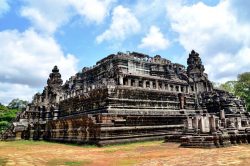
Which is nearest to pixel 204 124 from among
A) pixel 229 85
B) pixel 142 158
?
pixel 142 158

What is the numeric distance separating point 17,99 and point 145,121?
3097 inches

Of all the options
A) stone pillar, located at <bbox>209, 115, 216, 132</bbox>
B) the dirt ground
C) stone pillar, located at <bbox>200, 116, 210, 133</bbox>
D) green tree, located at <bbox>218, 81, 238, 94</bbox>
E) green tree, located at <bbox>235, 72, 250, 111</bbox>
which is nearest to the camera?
the dirt ground

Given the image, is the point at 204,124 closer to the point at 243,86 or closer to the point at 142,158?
the point at 142,158

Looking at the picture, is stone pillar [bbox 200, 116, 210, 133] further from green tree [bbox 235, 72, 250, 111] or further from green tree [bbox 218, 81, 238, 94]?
green tree [bbox 218, 81, 238, 94]

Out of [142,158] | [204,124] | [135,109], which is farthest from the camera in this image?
[135,109]

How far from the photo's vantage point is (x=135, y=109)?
91.2ft

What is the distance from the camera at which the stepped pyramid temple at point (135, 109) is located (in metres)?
21.9

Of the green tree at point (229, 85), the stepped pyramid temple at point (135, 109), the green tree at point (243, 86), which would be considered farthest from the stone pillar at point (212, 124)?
the green tree at point (229, 85)

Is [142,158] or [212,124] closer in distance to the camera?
[142,158]

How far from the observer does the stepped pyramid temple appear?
71.7ft

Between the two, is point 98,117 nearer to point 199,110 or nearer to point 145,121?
point 145,121

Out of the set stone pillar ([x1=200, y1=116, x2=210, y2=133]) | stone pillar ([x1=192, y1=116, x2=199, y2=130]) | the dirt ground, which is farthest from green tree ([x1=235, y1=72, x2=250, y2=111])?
the dirt ground

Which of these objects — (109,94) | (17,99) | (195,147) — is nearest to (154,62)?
(109,94)

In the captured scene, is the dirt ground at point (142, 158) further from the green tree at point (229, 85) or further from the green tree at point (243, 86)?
the green tree at point (229, 85)
